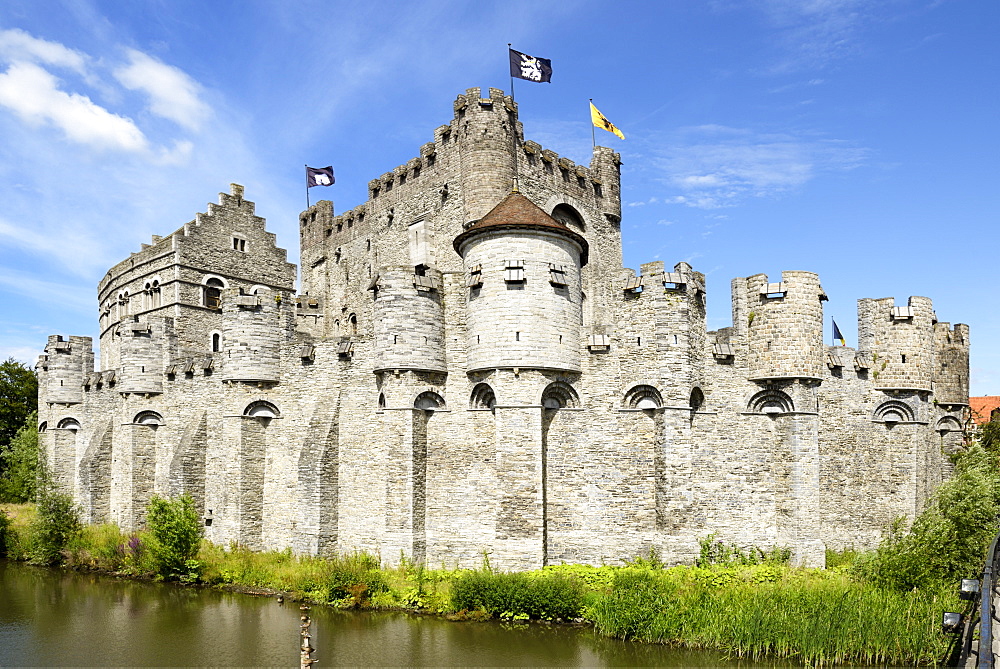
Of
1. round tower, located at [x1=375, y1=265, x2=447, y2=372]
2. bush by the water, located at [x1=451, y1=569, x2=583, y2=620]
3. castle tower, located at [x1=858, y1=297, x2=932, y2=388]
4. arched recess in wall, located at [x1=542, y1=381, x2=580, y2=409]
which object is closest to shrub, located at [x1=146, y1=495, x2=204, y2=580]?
round tower, located at [x1=375, y1=265, x2=447, y2=372]

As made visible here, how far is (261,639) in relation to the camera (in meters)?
A: 18.9

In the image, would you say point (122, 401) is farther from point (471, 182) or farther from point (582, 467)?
point (582, 467)

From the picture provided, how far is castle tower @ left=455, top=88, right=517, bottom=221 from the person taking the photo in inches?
1159

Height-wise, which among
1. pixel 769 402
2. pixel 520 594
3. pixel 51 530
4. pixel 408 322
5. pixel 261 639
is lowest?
pixel 261 639

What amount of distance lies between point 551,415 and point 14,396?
1755 inches

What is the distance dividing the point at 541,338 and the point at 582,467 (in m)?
4.09

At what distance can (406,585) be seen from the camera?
21.5 m

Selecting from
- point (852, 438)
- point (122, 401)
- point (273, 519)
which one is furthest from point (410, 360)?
point (122, 401)

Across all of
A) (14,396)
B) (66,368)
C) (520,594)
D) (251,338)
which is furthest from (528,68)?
(14,396)

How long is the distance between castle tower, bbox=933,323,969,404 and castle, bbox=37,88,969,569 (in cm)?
9

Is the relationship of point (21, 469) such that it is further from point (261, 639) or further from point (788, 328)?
point (788, 328)

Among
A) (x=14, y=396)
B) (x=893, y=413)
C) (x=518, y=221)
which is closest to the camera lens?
(x=518, y=221)

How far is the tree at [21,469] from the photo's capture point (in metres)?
42.7

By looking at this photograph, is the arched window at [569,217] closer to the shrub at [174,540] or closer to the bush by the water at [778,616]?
the bush by the water at [778,616]
